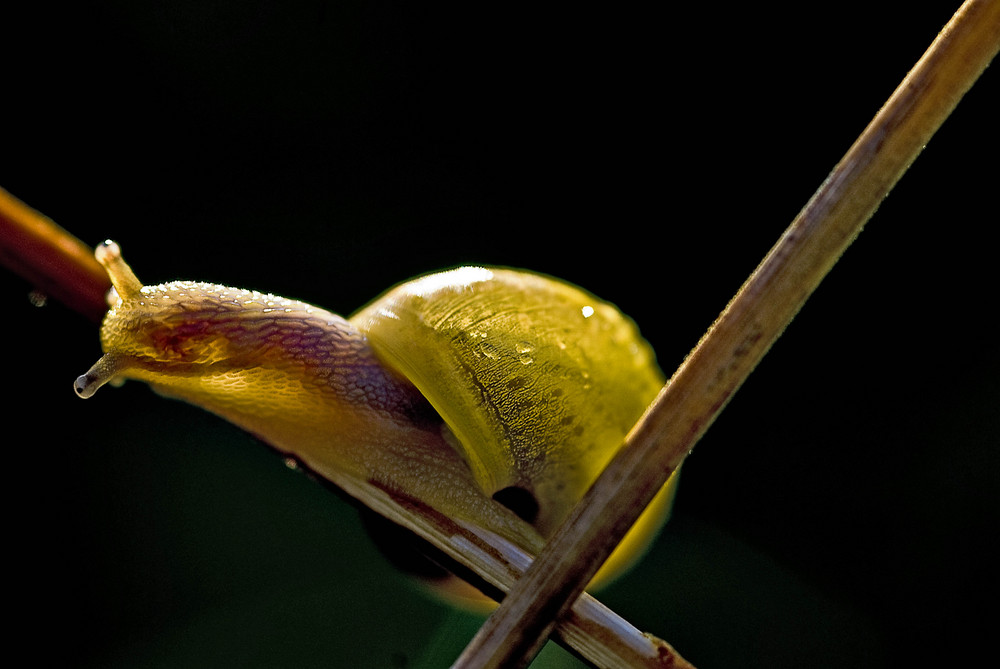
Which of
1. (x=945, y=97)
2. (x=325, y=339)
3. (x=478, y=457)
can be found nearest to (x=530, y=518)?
(x=478, y=457)

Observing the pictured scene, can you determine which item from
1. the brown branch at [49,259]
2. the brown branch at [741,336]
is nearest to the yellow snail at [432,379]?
the brown branch at [49,259]

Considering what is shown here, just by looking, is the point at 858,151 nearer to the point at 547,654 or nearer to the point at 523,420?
the point at 523,420

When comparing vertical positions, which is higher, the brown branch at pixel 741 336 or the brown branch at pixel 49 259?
the brown branch at pixel 741 336

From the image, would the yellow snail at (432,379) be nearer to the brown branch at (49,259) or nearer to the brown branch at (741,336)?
the brown branch at (49,259)

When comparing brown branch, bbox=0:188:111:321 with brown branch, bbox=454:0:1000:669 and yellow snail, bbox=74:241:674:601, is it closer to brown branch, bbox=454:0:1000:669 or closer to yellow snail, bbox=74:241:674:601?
yellow snail, bbox=74:241:674:601

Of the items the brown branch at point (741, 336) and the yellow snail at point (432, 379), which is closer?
the brown branch at point (741, 336)
